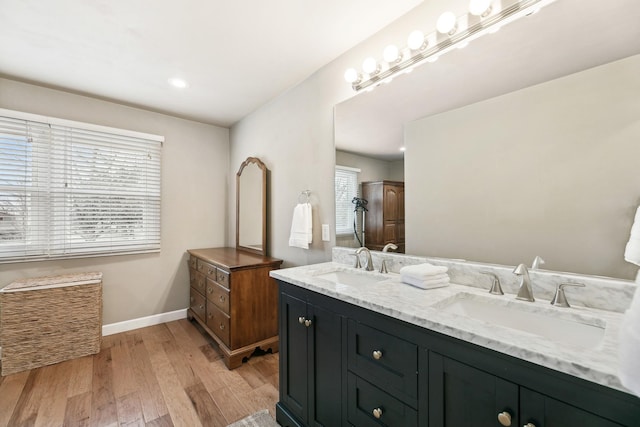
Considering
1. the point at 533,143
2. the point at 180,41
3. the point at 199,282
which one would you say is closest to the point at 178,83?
the point at 180,41

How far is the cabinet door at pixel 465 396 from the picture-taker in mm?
756

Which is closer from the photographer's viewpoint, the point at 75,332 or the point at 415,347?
the point at 415,347

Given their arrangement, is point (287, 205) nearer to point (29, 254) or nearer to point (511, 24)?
point (511, 24)

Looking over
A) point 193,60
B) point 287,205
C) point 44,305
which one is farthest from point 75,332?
point 193,60

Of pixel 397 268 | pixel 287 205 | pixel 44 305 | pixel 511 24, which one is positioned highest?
pixel 511 24

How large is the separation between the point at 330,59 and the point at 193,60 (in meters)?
1.07

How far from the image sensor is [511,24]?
123 cm

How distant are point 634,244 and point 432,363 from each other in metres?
0.82

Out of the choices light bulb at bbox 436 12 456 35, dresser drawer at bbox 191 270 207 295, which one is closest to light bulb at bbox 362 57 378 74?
light bulb at bbox 436 12 456 35

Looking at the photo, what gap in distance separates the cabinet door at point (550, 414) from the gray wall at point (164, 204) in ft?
11.2

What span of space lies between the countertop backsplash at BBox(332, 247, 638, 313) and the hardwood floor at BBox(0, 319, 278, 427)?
145 cm

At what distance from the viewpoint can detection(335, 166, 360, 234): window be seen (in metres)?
1.97

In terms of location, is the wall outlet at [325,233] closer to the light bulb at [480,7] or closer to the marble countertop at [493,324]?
the marble countertop at [493,324]

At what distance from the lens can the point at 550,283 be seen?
1.09 meters
